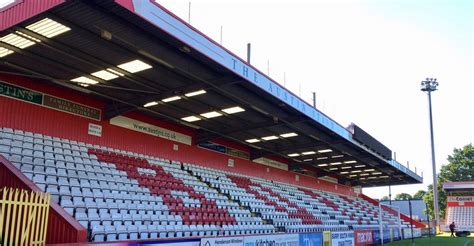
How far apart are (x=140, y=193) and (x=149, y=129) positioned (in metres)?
4.88

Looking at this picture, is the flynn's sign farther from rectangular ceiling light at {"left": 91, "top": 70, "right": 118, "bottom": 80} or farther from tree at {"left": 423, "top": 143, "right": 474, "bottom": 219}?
tree at {"left": 423, "top": 143, "right": 474, "bottom": 219}

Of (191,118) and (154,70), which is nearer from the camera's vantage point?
(154,70)

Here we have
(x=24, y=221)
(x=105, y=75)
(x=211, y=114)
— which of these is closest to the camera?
(x=24, y=221)

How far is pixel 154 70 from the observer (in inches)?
539

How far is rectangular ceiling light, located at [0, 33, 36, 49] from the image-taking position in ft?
35.9

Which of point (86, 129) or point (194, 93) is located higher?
point (194, 93)

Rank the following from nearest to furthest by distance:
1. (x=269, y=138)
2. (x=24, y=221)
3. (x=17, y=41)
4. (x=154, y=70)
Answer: (x=24, y=221)
(x=17, y=41)
(x=154, y=70)
(x=269, y=138)

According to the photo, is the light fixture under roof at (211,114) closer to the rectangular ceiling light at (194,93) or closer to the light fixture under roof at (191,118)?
the light fixture under roof at (191,118)

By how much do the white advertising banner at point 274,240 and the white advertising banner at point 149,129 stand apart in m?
7.70

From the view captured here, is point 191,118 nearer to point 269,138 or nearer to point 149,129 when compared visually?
point 149,129

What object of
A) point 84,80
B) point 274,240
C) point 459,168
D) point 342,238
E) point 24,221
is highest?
point 459,168

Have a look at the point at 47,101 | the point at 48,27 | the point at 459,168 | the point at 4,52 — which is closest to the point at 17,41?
the point at 4,52

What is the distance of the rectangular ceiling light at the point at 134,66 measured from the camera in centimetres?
1305

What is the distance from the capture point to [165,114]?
1888 centimetres
